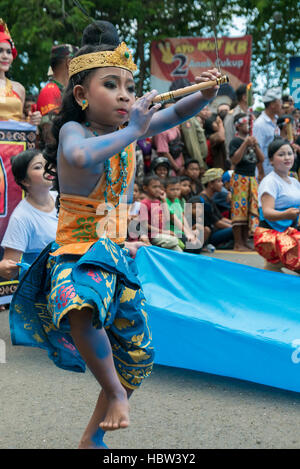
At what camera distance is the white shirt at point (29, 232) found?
3955 millimetres

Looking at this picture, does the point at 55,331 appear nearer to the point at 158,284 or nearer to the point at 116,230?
the point at 116,230

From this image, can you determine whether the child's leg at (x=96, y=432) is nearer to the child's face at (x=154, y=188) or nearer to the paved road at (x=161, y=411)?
the paved road at (x=161, y=411)

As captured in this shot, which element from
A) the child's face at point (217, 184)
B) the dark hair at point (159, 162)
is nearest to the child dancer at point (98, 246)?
the dark hair at point (159, 162)

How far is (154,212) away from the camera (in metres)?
6.30

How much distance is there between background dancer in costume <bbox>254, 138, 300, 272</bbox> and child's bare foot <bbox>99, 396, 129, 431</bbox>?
2.78 metres

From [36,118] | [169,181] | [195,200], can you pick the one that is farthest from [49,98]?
[195,200]

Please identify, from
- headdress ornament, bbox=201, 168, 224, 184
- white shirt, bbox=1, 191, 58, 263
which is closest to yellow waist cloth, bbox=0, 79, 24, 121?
white shirt, bbox=1, 191, 58, 263

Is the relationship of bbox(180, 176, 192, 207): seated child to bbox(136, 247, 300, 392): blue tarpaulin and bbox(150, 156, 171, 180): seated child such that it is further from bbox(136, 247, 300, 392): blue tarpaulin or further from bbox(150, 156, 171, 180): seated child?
bbox(136, 247, 300, 392): blue tarpaulin

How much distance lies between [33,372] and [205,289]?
1.07 metres

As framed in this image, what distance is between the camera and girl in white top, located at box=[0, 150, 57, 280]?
396 cm

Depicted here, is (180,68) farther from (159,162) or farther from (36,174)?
(36,174)

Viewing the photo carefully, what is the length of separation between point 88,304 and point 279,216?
3012 mm

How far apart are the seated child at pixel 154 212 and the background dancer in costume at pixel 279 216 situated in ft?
4.83
